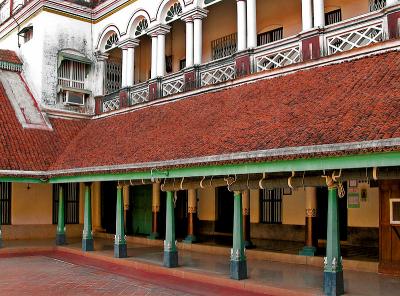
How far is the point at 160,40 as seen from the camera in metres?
17.7

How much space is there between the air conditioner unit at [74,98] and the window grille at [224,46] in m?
5.89

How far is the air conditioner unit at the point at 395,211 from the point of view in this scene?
33.3 ft

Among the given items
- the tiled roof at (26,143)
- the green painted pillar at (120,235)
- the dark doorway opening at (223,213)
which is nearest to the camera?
the green painted pillar at (120,235)

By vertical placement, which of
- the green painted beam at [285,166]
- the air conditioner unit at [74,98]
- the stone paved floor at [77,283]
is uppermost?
the air conditioner unit at [74,98]

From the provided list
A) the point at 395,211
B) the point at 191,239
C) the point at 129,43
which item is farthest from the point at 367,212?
the point at 129,43

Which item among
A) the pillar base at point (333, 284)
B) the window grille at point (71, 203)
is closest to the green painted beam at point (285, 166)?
the pillar base at point (333, 284)

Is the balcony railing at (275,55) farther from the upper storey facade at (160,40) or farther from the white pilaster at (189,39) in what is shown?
the white pilaster at (189,39)

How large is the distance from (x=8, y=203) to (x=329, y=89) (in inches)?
505

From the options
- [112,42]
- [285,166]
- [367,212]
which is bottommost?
[367,212]

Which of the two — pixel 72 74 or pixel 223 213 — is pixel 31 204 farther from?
pixel 223 213

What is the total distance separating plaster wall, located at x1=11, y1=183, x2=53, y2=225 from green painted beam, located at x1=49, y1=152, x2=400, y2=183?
7137 mm

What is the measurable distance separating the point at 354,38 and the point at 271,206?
238 inches

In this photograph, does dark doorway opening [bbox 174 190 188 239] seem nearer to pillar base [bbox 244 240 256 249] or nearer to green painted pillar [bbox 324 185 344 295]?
pillar base [bbox 244 240 256 249]

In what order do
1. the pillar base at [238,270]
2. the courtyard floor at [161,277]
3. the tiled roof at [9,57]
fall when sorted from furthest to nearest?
1. the tiled roof at [9,57]
2. the pillar base at [238,270]
3. the courtyard floor at [161,277]
